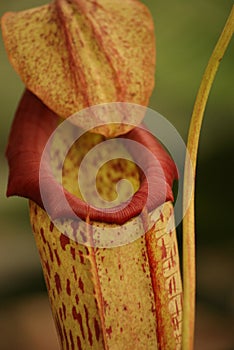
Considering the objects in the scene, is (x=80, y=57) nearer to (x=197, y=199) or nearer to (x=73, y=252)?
(x=73, y=252)

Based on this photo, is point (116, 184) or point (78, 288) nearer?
point (78, 288)

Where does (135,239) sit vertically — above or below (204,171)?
above

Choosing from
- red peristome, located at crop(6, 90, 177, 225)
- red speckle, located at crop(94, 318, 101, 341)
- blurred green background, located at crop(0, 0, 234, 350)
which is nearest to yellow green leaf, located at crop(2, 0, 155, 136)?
red peristome, located at crop(6, 90, 177, 225)

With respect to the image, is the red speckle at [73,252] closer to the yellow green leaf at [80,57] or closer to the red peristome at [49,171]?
the red peristome at [49,171]

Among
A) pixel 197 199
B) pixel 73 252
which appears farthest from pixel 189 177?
pixel 197 199

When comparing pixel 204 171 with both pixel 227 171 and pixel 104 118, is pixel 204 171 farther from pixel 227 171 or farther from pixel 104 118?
pixel 104 118

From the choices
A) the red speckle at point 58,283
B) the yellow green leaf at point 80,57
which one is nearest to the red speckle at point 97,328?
the red speckle at point 58,283

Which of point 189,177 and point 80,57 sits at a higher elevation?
point 80,57

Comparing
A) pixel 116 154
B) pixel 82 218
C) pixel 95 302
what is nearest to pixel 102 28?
pixel 116 154

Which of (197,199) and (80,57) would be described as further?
(197,199)
